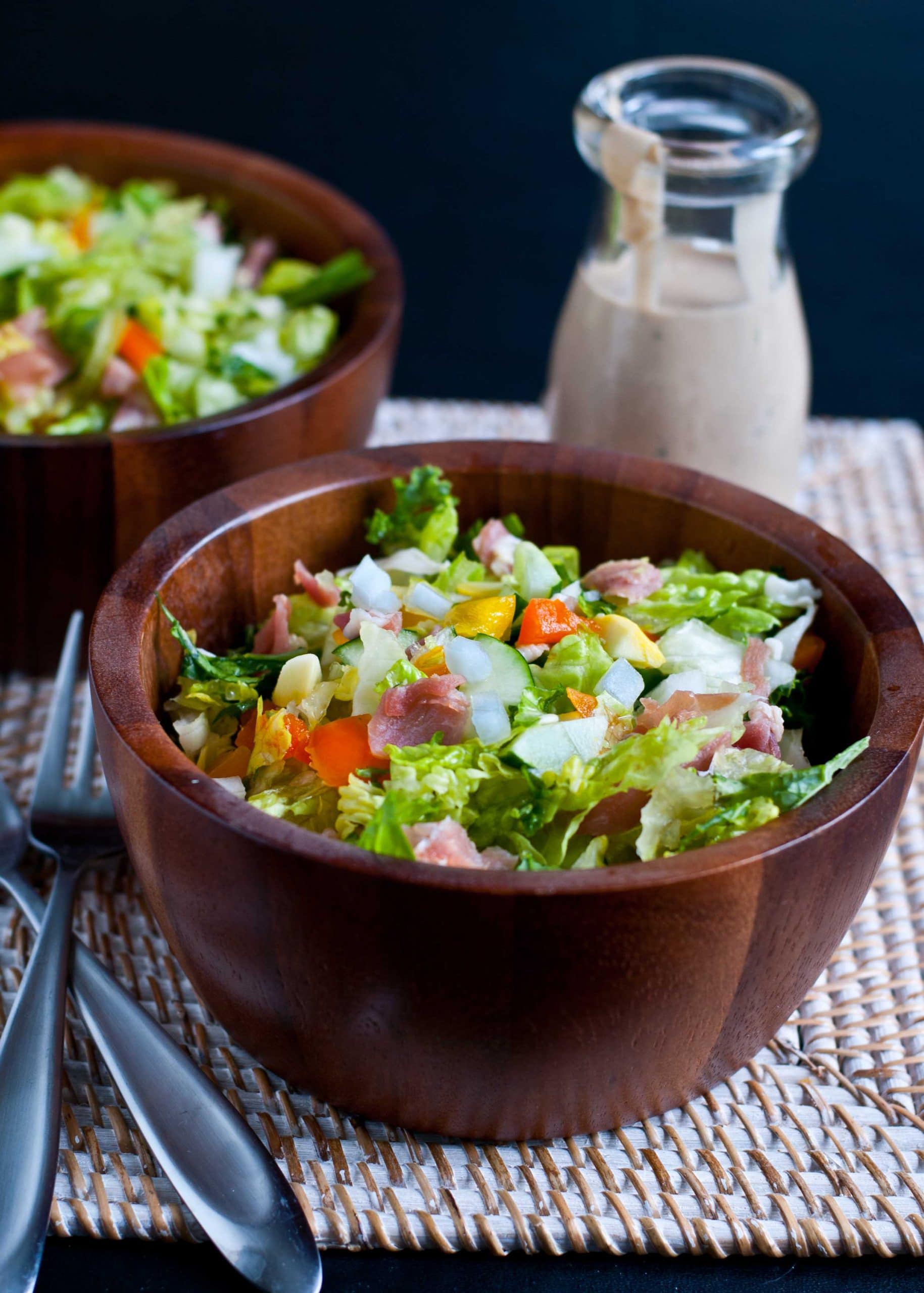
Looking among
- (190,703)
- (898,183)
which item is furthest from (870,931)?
(898,183)

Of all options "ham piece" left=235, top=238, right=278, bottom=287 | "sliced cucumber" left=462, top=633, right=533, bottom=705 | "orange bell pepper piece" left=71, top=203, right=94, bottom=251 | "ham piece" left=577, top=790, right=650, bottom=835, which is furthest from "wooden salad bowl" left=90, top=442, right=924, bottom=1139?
"orange bell pepper piece" left=71, top=203, right=94, bottom=251

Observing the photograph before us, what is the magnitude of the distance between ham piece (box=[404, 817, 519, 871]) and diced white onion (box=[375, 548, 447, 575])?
2.08 feet

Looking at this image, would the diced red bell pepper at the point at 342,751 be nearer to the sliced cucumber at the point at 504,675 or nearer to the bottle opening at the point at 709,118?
the sliced cucumber at the point at 504,675

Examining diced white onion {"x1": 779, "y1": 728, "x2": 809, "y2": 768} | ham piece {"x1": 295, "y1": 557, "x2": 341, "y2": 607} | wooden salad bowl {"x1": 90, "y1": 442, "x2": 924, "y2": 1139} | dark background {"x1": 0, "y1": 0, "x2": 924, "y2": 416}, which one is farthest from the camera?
dark background {"x1": 0, "y1": 0, "x2": 924, "y2": 416}

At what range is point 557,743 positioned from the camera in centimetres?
181

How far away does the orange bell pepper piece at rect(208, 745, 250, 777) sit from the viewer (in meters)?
1.96

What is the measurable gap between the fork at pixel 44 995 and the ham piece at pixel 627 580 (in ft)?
2.91

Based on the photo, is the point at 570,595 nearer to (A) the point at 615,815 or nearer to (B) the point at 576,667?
(B) the point at 576,667

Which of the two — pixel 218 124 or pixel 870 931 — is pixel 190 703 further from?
pixel 218 124

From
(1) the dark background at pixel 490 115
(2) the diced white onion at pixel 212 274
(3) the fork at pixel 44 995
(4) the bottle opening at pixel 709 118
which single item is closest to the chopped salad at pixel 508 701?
(3) the fork at pixel 44 995

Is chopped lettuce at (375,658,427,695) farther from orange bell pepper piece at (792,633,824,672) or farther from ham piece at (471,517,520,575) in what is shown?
orange bell pepper piece at (792,633,824,672)

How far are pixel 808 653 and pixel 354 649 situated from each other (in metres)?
0.70

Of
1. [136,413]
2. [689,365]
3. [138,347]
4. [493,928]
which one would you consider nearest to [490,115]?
[689,365]

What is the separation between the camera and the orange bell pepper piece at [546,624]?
80.4 inches
